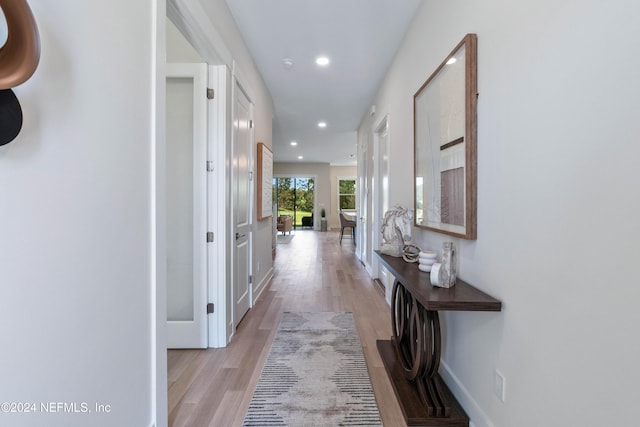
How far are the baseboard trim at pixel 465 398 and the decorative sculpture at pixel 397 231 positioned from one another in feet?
2.72

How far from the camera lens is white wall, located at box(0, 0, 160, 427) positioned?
76cm

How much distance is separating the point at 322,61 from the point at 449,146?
2199 millimetres

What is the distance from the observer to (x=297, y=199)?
13.6 m

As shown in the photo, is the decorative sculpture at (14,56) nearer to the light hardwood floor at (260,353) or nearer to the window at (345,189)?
the light hardwood floor at (260,353)

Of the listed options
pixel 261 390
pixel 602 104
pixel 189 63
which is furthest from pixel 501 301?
pixel 189 63

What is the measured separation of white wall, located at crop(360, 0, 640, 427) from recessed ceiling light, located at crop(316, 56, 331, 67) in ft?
6.20

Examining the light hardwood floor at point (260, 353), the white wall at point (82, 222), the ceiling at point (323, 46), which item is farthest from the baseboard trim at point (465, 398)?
the ceiling at point (323, 46)

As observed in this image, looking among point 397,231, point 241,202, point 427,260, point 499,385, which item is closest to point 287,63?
point 241,202

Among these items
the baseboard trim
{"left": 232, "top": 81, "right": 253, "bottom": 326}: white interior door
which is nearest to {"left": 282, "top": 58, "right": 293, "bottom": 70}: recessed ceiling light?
{"left": 232, "top": 81, "right": 253, "bottom": 326}: white interior door

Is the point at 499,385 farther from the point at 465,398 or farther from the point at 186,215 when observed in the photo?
the point at 186,215

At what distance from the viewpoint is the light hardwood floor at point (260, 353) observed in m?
1.68

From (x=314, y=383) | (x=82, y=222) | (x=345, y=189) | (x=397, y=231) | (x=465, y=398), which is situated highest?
(x=345, y=189)

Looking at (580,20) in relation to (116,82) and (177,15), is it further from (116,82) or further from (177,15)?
(177,15)

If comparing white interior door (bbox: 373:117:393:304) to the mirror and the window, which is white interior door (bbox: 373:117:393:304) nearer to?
the mirror
